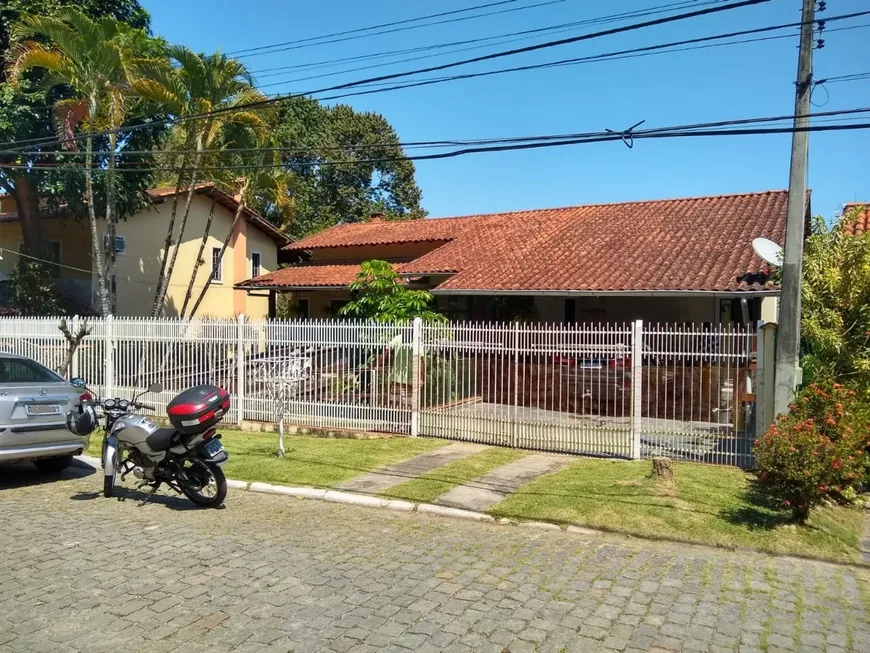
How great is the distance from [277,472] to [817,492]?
6.13 metres

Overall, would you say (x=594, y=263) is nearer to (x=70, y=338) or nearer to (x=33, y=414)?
(x=70, y=338)

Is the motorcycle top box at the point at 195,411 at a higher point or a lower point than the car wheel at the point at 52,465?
higher

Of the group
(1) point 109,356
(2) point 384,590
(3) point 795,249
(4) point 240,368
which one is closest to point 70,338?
(1) point 109,356

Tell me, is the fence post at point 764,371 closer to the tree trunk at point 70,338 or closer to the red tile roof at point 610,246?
the red tile roof at point 610,246

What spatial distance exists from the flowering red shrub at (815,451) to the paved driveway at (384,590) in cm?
78

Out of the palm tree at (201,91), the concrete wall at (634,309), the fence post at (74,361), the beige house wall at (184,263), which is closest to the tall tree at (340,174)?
the beige house wall at (184,263)

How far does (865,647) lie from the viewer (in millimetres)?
4348

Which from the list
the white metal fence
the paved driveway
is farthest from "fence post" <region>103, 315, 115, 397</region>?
the paved driveway

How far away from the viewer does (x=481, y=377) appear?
10.9 meters

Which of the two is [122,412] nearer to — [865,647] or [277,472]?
[277,472]

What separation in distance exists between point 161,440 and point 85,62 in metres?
12.9

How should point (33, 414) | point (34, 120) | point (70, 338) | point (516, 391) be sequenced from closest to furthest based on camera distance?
point (33, 414), point (516, 391), point (70, 338), point (34, 120)

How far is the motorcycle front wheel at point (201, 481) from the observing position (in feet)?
24.0

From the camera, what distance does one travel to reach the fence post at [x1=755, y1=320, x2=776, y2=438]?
9188 millimetres
